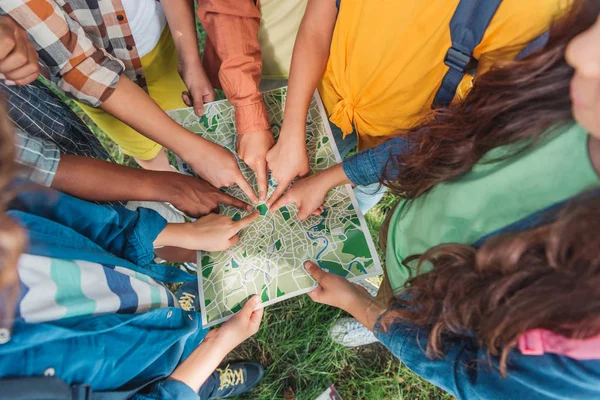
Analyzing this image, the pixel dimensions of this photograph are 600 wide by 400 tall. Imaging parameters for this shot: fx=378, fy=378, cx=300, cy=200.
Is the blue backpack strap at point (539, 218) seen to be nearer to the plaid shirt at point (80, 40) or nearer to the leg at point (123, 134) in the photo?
the plaid shirt at point (80, 40)

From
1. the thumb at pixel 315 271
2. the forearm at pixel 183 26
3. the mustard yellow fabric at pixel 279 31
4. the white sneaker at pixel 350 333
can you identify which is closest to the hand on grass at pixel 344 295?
the thumb at pixel 315 271

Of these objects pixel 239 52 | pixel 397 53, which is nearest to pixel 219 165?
pixel 239 52

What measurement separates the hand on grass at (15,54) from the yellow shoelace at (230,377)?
1.15 m

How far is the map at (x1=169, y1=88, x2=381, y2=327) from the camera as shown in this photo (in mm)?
955

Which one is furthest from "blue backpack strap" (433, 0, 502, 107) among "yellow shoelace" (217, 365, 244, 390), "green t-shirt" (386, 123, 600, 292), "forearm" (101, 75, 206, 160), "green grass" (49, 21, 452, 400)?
"yellow shoelace" (217, 365, 244, 390)

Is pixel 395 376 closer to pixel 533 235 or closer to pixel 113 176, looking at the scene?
pixel 533 235

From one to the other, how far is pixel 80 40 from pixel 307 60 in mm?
532

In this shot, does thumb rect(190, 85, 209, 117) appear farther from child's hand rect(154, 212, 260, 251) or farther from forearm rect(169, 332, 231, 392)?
forearm rect(169, 332, 231, 392)

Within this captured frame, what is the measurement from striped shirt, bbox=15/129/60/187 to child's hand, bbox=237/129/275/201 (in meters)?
0.43

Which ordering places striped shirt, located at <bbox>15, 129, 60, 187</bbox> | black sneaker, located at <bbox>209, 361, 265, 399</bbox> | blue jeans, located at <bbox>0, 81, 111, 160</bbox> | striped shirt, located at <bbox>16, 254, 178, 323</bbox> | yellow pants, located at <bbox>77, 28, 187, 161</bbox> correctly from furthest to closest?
black sneaker, located at <bbox>209, 361, 265, 399</bbox> → yellow pants, located at <bbox>77, 28, 187, 161</bbox> → blue jeans, located at <bbox>0, 81, 111, 160</bbox> → striped shirt, located at <bbox>15, 129, 60, 187</bbox> → striped shirt, located at <bbox>16, 254, 178, 323</bbox>

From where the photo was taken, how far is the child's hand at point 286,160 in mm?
995

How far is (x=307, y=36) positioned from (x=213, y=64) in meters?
0.36

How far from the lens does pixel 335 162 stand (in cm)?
105

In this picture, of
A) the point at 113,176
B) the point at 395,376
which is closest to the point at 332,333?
the point at 395,376
